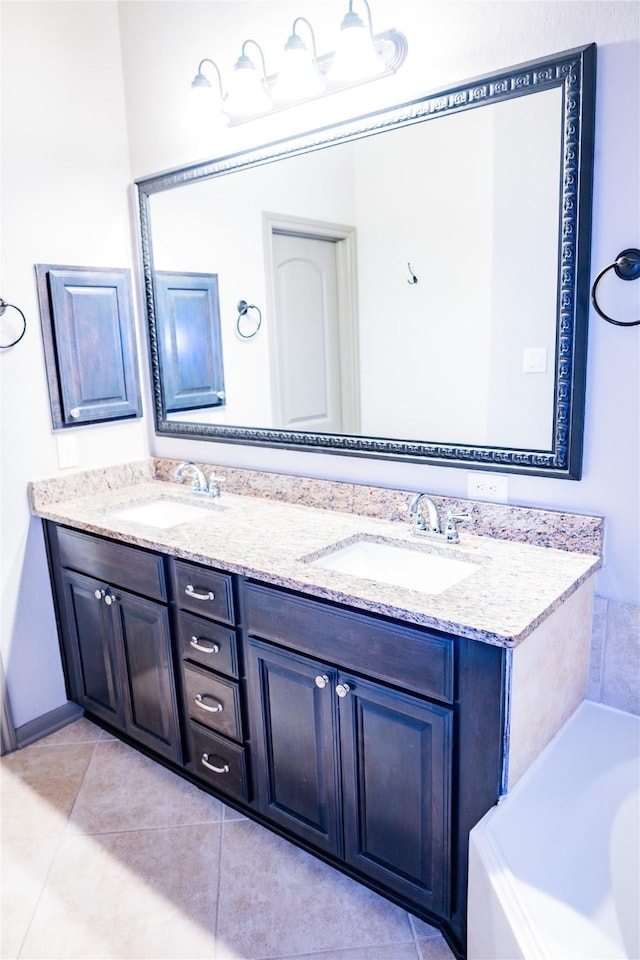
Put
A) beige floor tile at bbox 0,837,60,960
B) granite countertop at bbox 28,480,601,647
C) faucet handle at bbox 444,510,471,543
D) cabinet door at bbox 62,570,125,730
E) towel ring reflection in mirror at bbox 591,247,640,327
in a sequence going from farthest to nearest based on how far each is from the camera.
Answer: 1. cabinet door at bbox 62,570,125,730
2. faucet handle at bbox 444,510,471,543
3. beige floor tile at bbox 0,837,60,960
4. towel ring reflection in mirror at bbox 591,247,640,327
5. granite countertop at bbox 28,480,601,647

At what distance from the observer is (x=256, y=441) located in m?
2.33

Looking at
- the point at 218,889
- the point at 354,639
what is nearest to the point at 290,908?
the point at 218,889

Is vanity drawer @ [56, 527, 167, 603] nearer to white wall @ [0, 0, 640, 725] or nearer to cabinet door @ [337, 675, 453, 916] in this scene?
white wall @ [0, 0, 640, 725]

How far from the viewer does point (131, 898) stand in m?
1.76

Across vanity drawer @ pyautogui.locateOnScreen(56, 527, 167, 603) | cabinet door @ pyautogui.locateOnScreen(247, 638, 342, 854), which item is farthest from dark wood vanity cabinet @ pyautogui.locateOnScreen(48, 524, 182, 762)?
cabinet door @ pyautogui.locateOnScreen(247, 638, 342, 854)

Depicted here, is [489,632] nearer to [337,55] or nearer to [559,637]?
[559,637]

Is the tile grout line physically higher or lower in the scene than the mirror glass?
lower

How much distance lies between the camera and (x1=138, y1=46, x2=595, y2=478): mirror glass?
1573mm

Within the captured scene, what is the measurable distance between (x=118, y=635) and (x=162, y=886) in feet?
2.47

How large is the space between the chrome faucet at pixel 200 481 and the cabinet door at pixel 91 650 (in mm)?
486

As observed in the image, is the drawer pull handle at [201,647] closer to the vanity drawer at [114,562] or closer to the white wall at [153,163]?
the vanity drawer at [114,562]

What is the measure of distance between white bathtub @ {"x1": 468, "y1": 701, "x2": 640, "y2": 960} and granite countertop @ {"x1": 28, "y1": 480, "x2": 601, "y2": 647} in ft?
1.32

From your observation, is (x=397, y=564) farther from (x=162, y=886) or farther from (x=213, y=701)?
(x=162, y=886)

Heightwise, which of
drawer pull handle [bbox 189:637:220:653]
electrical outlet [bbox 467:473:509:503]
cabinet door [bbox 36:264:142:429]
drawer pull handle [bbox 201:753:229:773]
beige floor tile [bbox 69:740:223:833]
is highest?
cabinet door [bbox 36:264:142:429]
